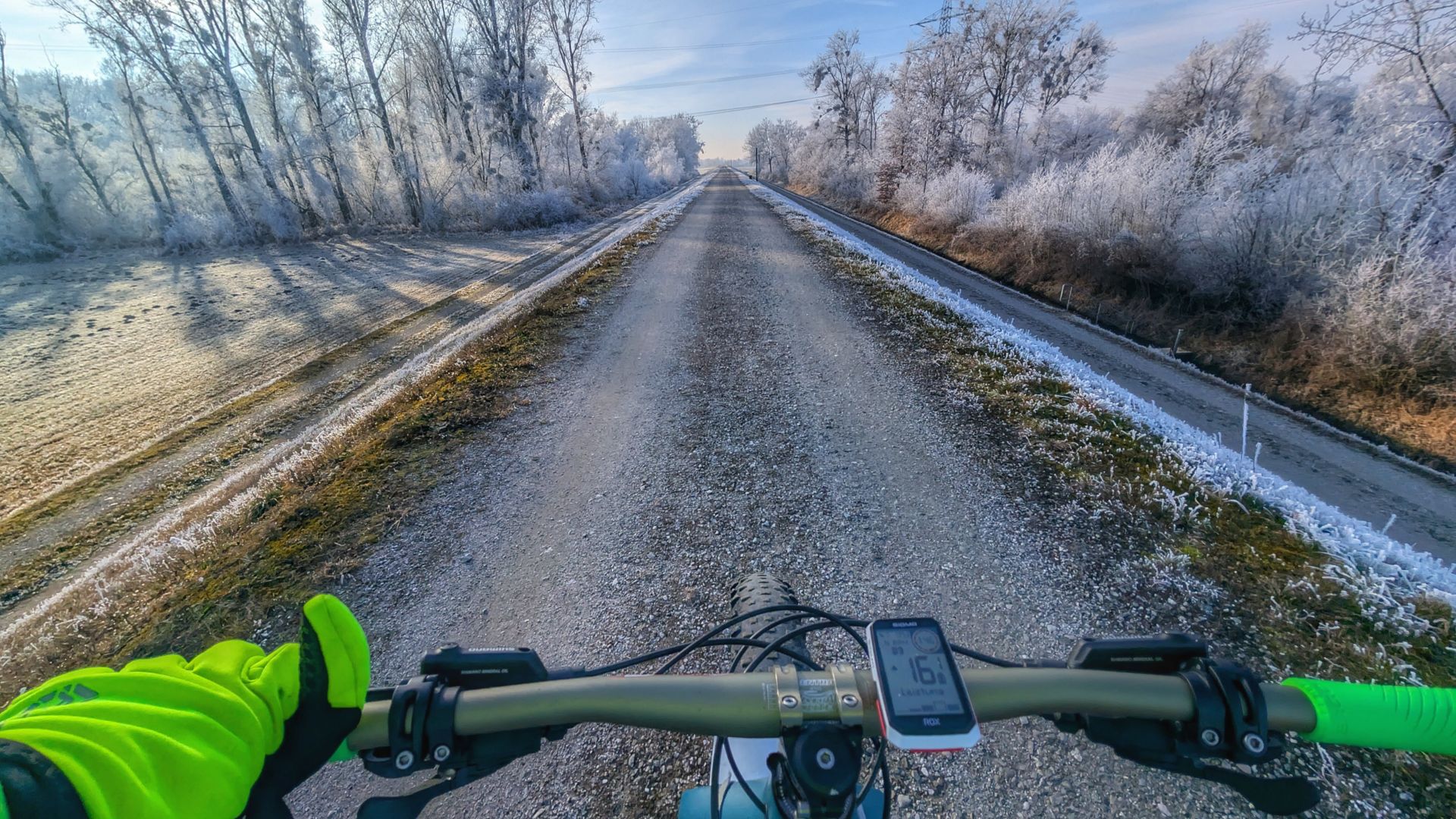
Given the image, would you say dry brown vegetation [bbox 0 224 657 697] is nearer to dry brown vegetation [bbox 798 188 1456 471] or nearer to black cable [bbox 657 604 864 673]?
black cable [bbox 657 604 864 673]

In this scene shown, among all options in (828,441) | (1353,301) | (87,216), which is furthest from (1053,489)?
(87,216)

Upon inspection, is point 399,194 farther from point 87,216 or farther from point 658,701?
point 658,701

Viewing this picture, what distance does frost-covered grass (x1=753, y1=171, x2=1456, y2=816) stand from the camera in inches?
104

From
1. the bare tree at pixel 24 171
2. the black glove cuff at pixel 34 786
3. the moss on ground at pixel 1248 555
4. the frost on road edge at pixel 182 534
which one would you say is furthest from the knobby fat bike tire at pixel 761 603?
the bare tree at pixel 24 171

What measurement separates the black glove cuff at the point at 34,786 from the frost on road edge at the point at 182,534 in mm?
4028

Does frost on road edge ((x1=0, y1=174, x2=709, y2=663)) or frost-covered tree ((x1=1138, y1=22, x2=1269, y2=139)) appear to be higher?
frost-covered tree ((x1=1138, y1=22, x2=1269, y2=139))

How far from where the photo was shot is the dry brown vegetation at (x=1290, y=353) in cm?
702

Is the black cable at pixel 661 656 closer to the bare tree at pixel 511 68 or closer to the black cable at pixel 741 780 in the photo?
the black cable at pixel 741 780

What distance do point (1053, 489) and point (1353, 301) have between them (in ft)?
26.4

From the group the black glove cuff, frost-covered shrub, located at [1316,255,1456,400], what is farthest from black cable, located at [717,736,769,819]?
frost-covered shrub, located at [1316,255,1456,400]

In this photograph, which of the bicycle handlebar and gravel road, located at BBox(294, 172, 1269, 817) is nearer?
the bicycle handlebar

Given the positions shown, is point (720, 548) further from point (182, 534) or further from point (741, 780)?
point (182, 534)

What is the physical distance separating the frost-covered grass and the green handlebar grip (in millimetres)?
1741

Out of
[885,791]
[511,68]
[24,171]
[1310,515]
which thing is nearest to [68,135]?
[24,171]
